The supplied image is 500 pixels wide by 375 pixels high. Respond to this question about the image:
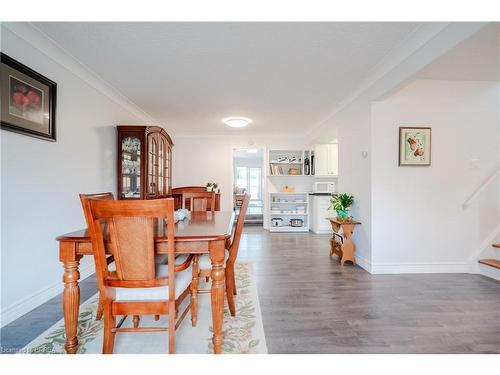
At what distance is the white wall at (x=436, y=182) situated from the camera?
10.2 ft

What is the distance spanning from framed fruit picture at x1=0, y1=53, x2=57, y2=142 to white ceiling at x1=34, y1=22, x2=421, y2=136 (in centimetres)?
40

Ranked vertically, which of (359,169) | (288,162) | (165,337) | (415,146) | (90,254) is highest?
(288,162)

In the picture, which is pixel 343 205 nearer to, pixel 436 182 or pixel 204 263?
pixel 436 182

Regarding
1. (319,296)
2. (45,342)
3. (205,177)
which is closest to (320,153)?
(205,177)

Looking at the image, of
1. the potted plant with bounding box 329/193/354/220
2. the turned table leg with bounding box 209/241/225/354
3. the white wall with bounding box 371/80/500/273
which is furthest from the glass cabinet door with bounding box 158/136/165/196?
the white wall with bounding box 371/80/500/273

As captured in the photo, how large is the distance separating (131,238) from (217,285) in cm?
57

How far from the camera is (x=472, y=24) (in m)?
1.76

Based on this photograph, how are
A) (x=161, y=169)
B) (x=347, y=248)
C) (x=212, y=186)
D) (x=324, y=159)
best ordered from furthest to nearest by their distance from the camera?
(x=324, y=159)
(x=212, y=186)
(x=161, y=169)
(x=347, y=248)

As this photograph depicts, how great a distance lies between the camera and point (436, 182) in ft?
10.4

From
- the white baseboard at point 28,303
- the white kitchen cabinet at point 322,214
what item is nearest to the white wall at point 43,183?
the white baseboard at point 28,303

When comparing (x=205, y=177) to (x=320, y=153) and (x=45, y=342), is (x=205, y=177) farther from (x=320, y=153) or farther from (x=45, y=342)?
(x=45, y=342)

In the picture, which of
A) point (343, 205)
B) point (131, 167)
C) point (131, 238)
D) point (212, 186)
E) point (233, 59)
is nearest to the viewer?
point (131, 238)

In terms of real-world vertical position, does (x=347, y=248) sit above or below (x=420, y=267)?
above

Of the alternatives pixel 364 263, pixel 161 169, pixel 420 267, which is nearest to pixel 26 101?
pixel 161 169
